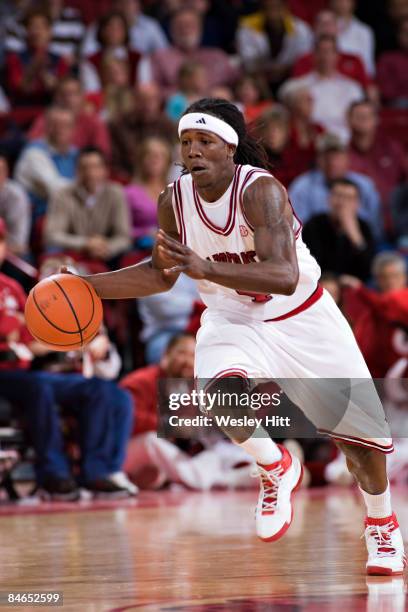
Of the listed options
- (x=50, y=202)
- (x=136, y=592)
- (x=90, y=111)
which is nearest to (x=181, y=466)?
(x=50, y=202)

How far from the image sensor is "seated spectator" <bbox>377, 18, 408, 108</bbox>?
13188mm

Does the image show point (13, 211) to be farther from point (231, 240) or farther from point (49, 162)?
point (231, 240)

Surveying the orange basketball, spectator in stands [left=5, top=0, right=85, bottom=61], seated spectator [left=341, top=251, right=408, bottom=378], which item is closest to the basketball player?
the orange basketball

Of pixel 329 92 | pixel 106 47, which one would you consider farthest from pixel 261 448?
pixel 106 47

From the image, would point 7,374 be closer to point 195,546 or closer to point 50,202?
point 50,202

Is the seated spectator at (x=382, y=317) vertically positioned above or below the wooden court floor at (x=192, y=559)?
above

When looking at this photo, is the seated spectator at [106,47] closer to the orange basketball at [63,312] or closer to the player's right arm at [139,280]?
the player's right arm at [139,280]

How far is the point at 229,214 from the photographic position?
4512 mm

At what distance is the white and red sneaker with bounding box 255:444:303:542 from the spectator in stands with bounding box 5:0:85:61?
8.19m

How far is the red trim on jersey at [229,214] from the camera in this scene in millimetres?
4488

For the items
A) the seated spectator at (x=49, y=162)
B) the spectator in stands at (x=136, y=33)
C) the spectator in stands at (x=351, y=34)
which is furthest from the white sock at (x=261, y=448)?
the spectator in stands at (x=351, y=34)

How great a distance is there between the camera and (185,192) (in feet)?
15.3

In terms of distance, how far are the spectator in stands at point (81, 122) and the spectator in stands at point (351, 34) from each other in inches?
141

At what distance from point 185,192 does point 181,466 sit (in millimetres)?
4420
